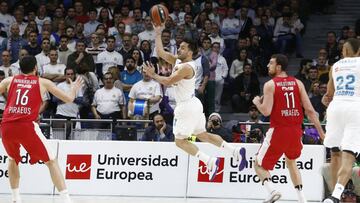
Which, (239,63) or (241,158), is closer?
(241,158)

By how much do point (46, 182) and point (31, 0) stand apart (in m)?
8.86

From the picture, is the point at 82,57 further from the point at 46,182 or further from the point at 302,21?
the point at 302,21

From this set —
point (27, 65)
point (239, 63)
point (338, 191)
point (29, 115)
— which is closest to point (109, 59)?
point (239, 63)

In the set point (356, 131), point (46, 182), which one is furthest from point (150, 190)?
point (356, 131)

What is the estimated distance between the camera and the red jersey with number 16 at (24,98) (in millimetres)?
13312

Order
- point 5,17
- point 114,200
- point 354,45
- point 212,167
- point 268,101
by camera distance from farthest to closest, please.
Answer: point 5,17
point 114,200
point 212,167
point 268,101
point 354,45

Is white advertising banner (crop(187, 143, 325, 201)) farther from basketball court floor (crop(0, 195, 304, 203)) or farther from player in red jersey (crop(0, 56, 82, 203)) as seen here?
player in red jersey (crop(0, 56, 82, 203))

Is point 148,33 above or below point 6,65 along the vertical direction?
above

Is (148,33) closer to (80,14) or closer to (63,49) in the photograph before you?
(80,14)

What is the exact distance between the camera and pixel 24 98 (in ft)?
43.7

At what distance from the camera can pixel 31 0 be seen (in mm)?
23891

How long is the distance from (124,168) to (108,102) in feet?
10.9

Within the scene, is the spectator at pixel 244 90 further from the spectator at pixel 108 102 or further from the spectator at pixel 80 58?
the spectator at pixel 80 58

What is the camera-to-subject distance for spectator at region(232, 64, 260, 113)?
829 inches
